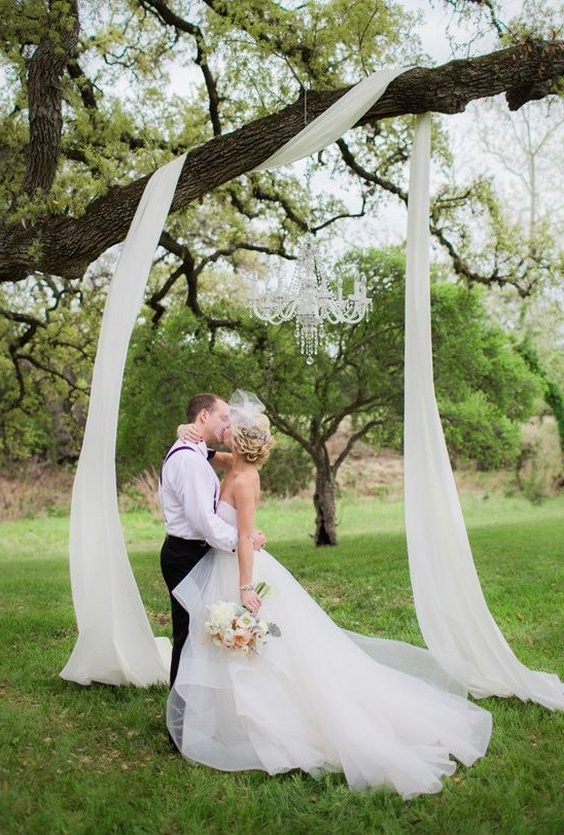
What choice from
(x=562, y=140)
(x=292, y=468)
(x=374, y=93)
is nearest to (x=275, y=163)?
(x=374, y=93)

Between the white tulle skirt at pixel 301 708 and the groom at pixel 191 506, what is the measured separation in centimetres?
11

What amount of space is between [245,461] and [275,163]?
2378mm

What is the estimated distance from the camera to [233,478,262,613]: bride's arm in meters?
3.87

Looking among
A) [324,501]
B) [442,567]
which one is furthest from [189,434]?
[324,501]

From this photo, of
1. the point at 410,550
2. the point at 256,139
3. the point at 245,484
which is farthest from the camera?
the point at 256,139

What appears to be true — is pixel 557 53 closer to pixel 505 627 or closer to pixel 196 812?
pixel 505 627

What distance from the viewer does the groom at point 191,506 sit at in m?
3.92

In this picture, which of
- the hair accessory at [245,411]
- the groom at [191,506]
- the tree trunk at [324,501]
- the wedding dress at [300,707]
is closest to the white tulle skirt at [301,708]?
the wedding dress at [300,707]

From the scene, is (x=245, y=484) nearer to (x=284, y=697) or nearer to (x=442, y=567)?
(x=284, y=697)

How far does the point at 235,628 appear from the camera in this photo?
3740mm

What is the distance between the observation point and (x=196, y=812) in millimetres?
3301

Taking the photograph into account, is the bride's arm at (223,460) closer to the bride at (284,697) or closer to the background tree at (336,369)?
the bride at (284,697)

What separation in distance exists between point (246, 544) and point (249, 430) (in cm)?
50

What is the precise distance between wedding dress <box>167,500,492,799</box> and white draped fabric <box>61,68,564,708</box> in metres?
0.53
